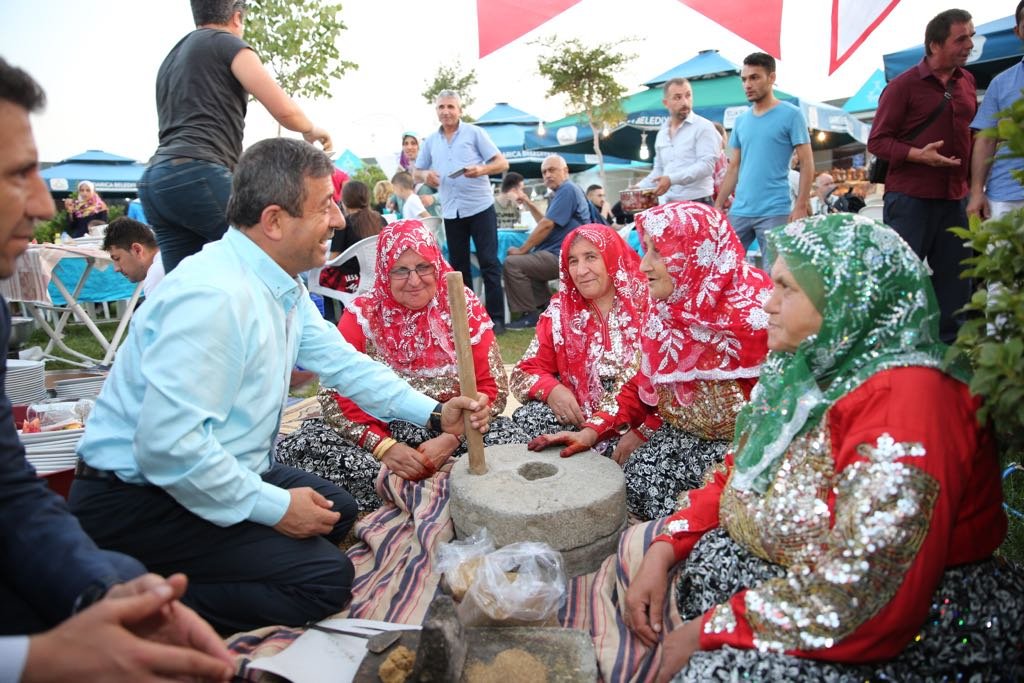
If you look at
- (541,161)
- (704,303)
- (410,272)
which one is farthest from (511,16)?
(541,161)

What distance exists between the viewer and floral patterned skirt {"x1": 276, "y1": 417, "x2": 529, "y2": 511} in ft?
10.6

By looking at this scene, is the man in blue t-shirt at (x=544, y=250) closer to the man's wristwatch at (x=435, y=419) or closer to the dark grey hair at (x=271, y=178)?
the man's wristwatch at (x=435, y=419)

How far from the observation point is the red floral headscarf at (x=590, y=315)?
3361 mm

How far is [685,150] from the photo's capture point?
638 cm

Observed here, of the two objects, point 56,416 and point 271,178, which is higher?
point 271,178

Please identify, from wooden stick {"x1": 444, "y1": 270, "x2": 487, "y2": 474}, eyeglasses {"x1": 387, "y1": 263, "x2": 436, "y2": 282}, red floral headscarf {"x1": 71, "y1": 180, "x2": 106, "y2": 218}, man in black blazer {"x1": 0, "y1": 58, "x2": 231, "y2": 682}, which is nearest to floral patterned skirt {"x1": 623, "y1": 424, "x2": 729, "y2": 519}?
wooden stick {"x1": 444, "y1": 270, "x2": 487, "y2": 474}

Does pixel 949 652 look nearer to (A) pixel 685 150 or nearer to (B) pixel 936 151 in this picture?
(B) pixel 936 151

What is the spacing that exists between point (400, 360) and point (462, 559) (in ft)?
4.61

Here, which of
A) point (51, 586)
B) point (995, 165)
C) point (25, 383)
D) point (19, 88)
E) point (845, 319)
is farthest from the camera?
point (995, 165)

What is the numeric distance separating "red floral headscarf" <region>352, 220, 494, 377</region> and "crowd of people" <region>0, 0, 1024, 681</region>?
0.02m

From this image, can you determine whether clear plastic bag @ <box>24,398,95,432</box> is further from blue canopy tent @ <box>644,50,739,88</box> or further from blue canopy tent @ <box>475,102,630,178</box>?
blue canopy tent @ <box>475,102,630,178</box>

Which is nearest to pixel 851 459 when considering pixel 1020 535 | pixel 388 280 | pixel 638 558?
pixel 638 558

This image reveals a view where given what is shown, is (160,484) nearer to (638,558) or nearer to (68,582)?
(68,582)

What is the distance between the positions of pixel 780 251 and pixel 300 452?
2.37 meters
